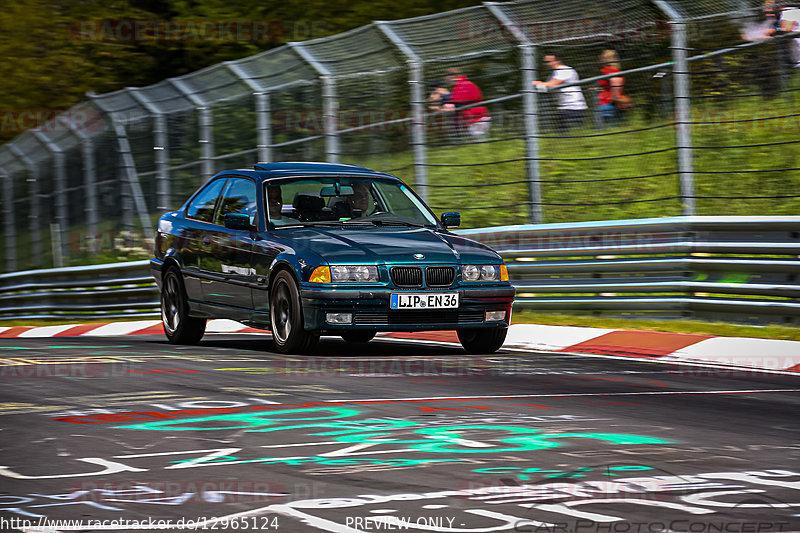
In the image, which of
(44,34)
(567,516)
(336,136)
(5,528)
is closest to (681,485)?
(567,516)

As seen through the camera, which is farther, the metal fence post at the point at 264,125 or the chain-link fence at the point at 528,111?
the metal fence post at the point at 264,125

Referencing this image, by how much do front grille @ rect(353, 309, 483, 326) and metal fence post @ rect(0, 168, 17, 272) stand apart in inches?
700

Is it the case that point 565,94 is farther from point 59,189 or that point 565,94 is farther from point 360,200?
point 59,189

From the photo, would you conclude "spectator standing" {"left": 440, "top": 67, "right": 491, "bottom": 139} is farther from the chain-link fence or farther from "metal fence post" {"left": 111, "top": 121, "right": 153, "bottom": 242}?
"metal fence post" {"left": 111, "top": 121, "right": 153, "bottom": 242}

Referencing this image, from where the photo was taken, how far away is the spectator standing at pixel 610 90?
13734 millimetres

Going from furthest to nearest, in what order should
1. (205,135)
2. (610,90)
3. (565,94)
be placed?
(205,135)
(565,94)
(610,90)

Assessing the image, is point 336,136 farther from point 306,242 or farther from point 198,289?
point 306,242

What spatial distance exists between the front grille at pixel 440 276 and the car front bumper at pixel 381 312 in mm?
72

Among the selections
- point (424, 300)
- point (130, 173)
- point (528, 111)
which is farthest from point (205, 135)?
point (424, 300)

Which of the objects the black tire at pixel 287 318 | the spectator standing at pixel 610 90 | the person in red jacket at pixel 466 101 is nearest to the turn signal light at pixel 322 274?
the black tire at pixel 287 318

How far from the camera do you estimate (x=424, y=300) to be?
419 inches

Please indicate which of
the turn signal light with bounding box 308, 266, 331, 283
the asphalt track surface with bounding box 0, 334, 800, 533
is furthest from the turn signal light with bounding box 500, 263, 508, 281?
the turn signal light with bounding box 308, 266, 331, 283

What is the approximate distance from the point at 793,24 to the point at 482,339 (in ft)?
13.3

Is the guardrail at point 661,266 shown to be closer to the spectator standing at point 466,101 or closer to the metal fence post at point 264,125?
the spectator standing at point 466,101
